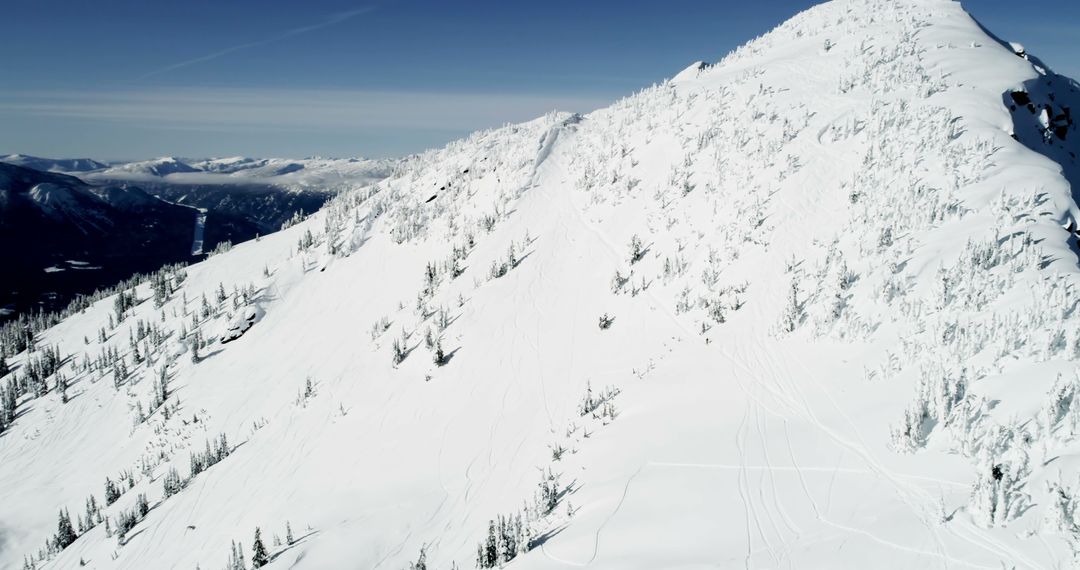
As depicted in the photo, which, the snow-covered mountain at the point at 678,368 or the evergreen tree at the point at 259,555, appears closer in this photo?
the snow-covered mountain at the point at 678,368

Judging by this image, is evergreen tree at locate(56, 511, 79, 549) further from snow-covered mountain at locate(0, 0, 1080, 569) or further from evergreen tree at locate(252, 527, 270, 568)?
evergreen tree at locate(252, 527, 270, 568)

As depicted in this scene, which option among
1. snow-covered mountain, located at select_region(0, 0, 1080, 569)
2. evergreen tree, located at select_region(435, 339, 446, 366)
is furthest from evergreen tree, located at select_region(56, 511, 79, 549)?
evergreen tree, located at select_region(435, 339, 446, 366)

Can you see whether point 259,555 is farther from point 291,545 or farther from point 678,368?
point 678,368

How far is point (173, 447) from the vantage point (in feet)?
79.8

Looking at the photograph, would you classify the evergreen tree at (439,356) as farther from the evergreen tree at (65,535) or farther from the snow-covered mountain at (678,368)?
the evergreen tree at (65,535)

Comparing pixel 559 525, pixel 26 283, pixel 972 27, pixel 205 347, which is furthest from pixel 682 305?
pixel 26 283

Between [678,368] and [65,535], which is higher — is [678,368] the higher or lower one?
the higher one

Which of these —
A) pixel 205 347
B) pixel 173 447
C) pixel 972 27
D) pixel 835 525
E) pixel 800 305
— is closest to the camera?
pixel 835 525

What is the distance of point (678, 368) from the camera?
13.7 metres

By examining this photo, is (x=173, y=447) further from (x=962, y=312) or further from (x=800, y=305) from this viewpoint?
(x=962, y=312)

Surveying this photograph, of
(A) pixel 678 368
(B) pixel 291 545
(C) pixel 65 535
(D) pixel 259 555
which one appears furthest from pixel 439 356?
(C) pixel 65 535

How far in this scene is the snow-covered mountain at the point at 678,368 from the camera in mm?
7645

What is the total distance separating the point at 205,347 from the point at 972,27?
48968 mm

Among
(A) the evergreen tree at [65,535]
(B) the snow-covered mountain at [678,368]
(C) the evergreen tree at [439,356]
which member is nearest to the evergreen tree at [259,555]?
(B) the snow-covered mountain at [678,368]
